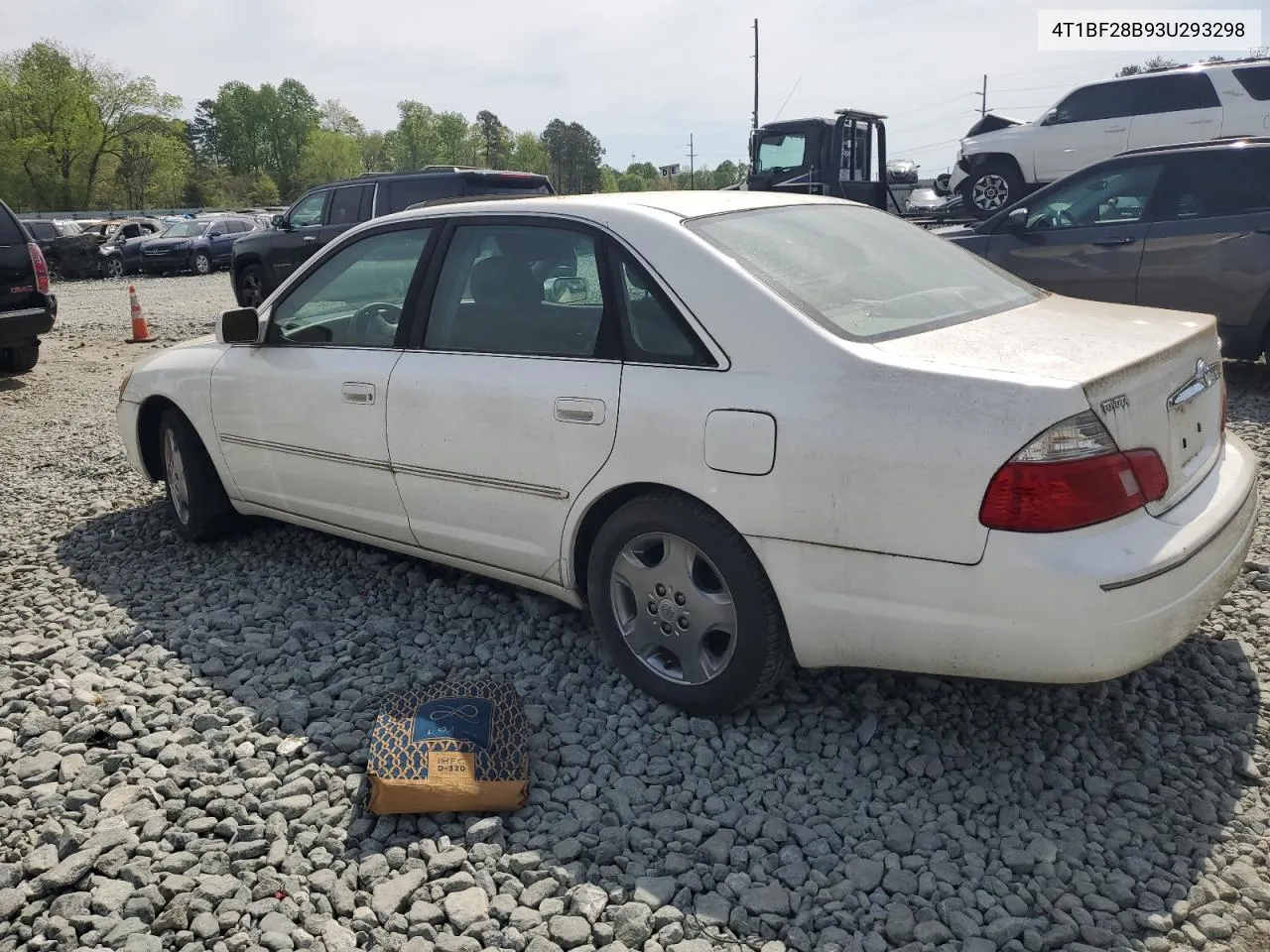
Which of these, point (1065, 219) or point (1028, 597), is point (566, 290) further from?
point (1065, 219)

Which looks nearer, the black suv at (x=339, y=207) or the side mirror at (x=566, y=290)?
the side mirror at (x=566, y=290)

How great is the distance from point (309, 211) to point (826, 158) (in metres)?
7.73

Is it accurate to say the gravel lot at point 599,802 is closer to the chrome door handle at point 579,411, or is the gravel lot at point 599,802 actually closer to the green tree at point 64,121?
the chrome door handle at point 579,411

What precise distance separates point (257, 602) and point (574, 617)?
138cm

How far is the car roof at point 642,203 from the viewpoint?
3.47 m

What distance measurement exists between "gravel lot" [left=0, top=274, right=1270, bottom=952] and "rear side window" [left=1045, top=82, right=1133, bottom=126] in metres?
11.8

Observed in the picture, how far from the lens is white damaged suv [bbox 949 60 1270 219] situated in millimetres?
13148

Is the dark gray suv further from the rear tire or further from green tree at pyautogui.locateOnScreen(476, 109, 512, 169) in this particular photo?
green tree at pyautogui.locateOnScreen(476, 109, 512, 169)

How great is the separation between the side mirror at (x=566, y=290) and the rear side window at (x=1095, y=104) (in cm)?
1317

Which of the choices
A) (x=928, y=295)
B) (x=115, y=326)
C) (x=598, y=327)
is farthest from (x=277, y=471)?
(x=115, y=326)

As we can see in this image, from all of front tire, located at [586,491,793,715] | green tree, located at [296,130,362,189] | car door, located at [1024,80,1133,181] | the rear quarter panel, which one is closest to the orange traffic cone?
front tire, located at [586,491,793,715]

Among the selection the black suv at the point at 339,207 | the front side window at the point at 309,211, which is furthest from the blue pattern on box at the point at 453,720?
Answer: the front side window at the point at 309,211

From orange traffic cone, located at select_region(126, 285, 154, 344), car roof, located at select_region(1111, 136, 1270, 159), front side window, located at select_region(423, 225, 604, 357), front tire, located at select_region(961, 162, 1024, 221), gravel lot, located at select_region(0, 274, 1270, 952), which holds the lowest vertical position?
gravel lot, located at select_region(0, 274, 1270, 952)

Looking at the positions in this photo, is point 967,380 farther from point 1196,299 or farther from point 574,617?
A: point 1196,299
